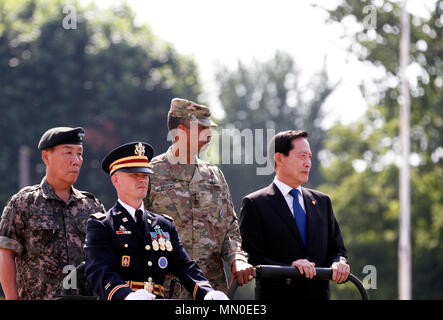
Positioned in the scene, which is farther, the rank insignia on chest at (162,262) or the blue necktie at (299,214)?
the blue necktie at (299,214)

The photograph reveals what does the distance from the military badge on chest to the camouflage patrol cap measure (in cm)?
119

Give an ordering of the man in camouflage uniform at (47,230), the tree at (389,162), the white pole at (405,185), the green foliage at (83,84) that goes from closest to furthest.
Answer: the man in camouflage uniform at (47,230) → the white pole at (405,185) → the tree at (389,162) → the green foliage at (83,84)

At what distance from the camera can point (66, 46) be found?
3372 centimetres

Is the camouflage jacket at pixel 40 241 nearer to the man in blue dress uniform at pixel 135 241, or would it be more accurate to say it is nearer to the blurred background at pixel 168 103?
the man in blue dress uniform at pixel 135 241

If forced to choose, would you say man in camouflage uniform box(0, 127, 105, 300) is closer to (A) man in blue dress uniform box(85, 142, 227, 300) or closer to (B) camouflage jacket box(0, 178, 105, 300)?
(B) camouflage jacket box(0, 178, 105, 300)

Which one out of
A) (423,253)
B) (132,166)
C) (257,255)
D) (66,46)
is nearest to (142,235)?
(132,166)

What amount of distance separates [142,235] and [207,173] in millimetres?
1378

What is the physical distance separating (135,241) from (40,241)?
1131 mm

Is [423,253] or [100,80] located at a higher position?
[100,80]

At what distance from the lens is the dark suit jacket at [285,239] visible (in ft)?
18.1

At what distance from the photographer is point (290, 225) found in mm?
5648

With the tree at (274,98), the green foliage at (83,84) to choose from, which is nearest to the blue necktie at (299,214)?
the green foliage at (83,84)

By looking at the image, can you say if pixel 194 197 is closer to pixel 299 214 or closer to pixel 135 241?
pixel 299 214

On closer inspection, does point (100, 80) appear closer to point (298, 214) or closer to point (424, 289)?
point (424, 289)
